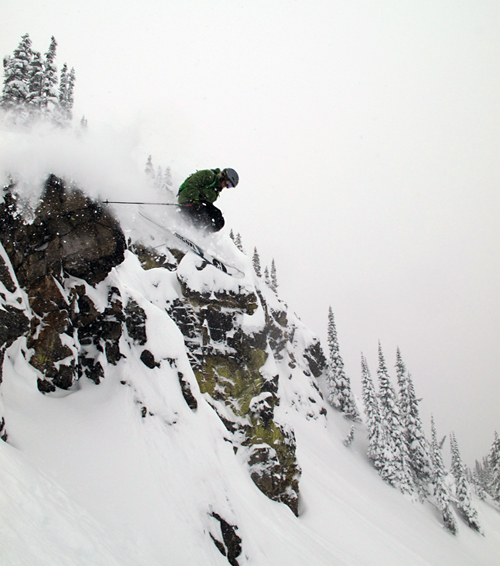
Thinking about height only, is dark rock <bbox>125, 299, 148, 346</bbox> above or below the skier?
below

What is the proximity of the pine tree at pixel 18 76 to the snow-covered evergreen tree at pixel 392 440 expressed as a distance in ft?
140

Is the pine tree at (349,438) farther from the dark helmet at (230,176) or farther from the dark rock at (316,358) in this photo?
the dark helmet at (230,176)

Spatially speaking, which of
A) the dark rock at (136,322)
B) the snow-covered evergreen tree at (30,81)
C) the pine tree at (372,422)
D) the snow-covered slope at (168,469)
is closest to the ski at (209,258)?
the snow-covered slope at (168,469)

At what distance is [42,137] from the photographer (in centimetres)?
905

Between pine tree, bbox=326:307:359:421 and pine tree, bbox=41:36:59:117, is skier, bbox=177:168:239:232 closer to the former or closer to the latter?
pine tree, bbox=41:36:59:117

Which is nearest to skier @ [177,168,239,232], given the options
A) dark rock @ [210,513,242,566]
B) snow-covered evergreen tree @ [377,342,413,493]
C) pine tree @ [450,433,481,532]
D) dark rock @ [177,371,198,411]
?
dark rock @ [177,371,198,411]

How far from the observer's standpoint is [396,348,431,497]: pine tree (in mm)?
32719

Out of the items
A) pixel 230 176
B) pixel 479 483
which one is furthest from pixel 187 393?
pixel 479 483

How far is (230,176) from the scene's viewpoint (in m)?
9.59

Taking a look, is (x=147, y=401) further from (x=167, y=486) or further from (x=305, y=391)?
(x=305, y=391)

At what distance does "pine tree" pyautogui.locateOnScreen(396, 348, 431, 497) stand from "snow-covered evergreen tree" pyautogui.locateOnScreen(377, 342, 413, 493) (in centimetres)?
99

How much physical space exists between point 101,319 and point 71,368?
7.37ft

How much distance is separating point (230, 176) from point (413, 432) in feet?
121

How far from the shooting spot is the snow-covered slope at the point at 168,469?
18.0ft
